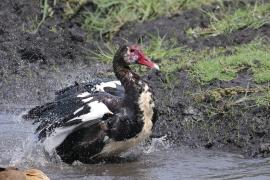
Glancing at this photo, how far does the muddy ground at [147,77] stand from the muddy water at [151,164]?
23 centimetres

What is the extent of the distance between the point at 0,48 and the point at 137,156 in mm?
3606

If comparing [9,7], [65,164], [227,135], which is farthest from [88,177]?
[9,7]

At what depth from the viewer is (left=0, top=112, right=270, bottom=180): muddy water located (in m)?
7.57

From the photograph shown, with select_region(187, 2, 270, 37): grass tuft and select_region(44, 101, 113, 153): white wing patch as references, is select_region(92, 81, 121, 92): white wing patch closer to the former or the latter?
select_region(44, 101, 113, 153): white wing patch

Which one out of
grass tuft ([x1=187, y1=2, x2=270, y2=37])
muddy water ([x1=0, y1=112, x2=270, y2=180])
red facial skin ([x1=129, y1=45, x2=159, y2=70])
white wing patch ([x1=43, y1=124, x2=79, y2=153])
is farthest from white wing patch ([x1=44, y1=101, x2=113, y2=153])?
grass tuft ([x1=187, y1=2, x2=270, y2=37])

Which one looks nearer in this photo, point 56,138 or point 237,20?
point 56,138

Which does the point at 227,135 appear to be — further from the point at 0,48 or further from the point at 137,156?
the point at 0,48

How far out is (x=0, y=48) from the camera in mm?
11320

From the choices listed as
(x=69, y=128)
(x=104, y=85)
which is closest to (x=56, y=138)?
(x=69, y=128)

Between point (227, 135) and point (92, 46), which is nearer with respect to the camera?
point (227, 135)

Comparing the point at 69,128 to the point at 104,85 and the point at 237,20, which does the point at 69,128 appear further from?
the point at 237,20

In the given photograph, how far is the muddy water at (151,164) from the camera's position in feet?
24.8

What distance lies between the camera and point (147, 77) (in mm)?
9828

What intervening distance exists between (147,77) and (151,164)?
1983 mm
